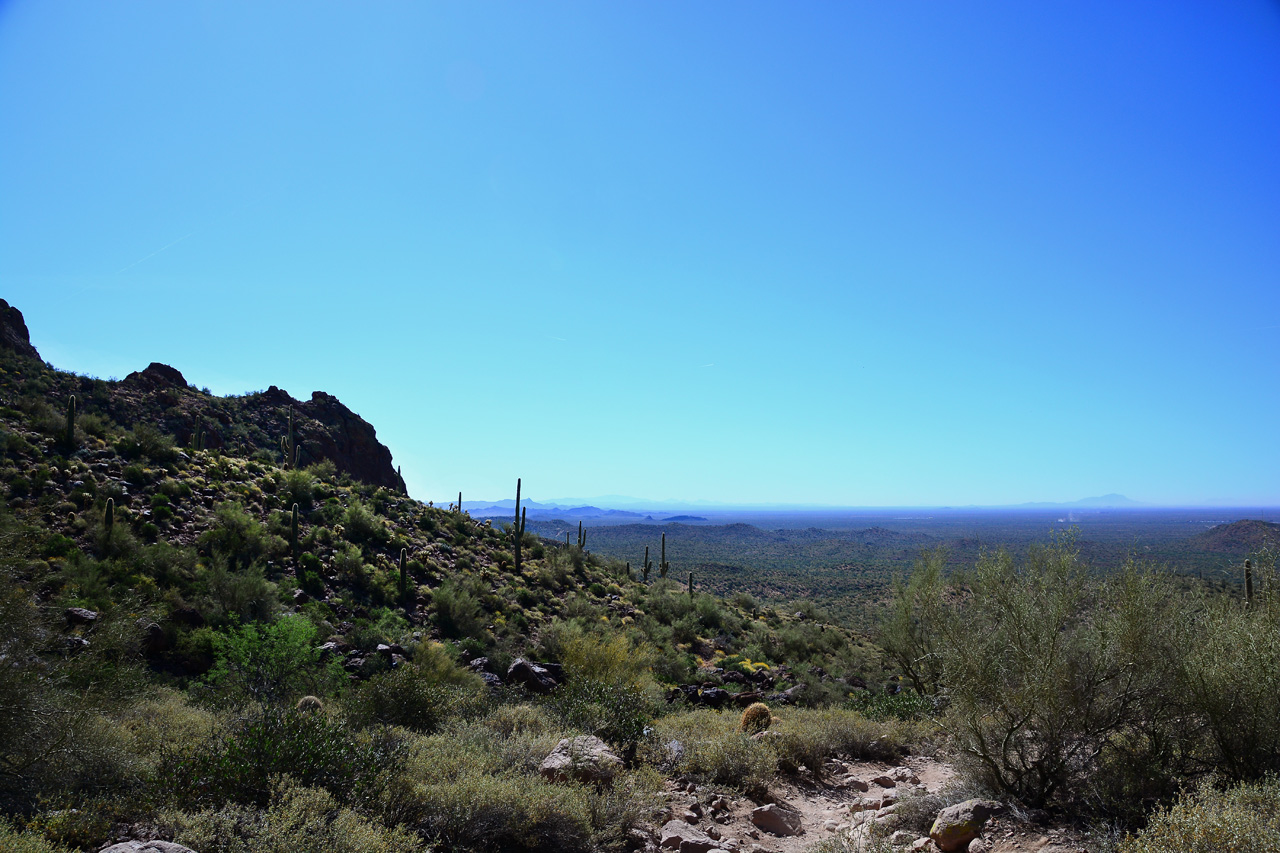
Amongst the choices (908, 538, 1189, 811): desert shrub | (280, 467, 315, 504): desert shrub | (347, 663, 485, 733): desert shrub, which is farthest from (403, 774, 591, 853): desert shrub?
(280, 467, 315, 504): desert shrub

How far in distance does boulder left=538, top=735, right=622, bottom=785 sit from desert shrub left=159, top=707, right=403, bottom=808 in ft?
6.13

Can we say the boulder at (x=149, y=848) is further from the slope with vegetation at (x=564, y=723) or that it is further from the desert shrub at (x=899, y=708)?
the desert shrub at (x=899, y=708)

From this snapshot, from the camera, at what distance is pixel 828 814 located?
8266 mm

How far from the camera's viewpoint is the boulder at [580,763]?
762 cm

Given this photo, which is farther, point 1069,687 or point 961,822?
point 1069,687

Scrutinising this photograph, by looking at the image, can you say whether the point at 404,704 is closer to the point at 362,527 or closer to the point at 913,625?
the point at 913,625

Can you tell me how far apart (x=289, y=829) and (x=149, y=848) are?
912 millimetres

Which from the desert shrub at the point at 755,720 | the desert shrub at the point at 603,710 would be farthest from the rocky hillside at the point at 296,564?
the desert shrub at the point at 603,710

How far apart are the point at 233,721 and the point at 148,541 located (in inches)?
536

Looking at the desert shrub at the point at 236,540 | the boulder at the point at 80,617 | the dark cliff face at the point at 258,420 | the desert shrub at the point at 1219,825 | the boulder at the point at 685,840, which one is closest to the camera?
the desert shrub at the point at 1219,825

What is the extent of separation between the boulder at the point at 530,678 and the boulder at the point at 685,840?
7.18 metres

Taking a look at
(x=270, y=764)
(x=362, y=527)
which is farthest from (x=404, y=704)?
(x=362, y=527)

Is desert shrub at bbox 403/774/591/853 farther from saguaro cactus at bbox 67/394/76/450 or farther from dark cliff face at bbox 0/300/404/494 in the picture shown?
dark cliff face at bbox 0/300/404/494

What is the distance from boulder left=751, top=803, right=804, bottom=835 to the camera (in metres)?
7.60
